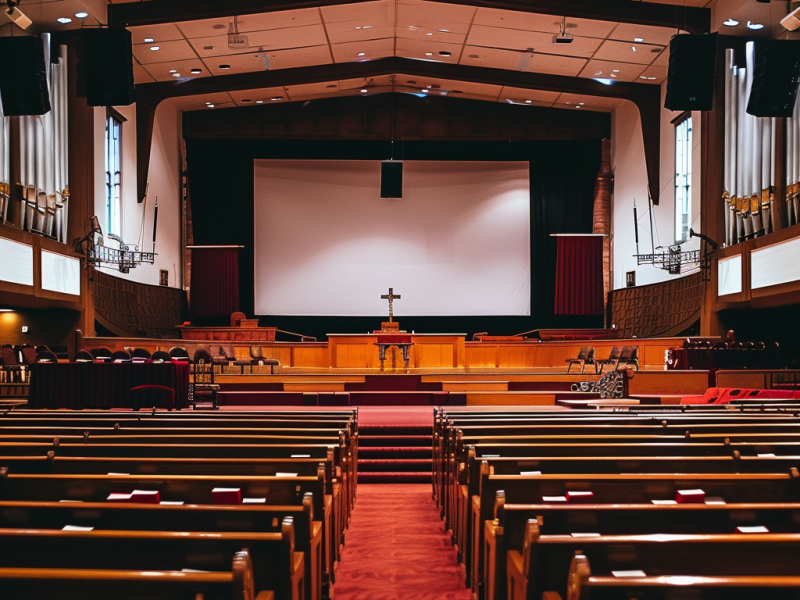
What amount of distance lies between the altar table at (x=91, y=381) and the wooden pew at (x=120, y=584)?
23.6 feet

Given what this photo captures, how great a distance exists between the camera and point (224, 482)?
2.58 meters

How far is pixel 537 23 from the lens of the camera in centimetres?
1371

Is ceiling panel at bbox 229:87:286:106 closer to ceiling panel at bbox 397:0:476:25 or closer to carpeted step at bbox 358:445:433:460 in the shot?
ceiling panel at bbox 397:0:476:25

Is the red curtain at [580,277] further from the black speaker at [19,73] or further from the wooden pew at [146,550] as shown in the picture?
the wooden pew at [146,550]

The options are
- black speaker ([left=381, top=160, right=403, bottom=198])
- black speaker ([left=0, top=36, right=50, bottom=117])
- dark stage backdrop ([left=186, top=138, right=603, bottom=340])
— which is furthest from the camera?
dark stage backdrop ([left=186, top=138, right=603, bottom=340])

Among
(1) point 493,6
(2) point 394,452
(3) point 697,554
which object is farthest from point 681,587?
(1) point 493,6

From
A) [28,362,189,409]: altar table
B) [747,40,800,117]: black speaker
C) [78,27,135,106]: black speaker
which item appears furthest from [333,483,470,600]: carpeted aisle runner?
[747,40,800,117]: black speaker

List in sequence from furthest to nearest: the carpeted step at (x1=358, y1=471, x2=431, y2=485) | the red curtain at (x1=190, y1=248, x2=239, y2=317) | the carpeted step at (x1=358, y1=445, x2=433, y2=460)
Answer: the red curtain at (x1=190, y1=248, x2=239, y2=317)
the carpeted step at (x1=358, y1=445, x2=433, y2=460)
the carpeted step at (x1=358, y1=471, x2=431, y2=485)

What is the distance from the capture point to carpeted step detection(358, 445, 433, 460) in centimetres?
700

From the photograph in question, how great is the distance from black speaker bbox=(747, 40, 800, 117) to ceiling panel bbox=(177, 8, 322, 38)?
24.4ft

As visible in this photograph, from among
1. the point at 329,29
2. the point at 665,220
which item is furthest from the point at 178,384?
the point at 665,220

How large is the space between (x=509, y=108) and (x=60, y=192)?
10.8 meters

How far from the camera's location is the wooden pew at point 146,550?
172 cm

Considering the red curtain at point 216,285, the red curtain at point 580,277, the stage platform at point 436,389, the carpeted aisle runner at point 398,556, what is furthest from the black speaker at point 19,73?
the red curtain at point 580,277
